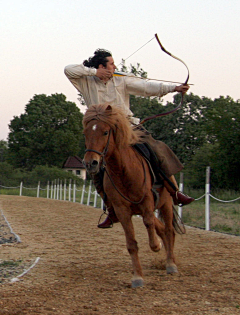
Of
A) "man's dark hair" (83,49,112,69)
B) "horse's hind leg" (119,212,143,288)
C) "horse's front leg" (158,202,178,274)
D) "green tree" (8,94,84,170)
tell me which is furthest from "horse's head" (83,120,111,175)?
"green tree" (8,94,84,170)

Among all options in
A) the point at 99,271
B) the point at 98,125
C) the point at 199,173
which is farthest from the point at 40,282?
the point at 199,173

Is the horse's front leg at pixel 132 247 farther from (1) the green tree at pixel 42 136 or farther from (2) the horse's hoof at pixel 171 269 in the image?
(1) the green tree at pixel 42 136

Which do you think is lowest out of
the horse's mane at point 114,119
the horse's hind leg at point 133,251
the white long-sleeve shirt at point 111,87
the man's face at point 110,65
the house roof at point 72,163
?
the horse's hind leg at point 133,251

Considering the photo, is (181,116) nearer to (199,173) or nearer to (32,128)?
(199,173)

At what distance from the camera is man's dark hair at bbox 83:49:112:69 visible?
6.01 metres

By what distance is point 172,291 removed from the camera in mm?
4898

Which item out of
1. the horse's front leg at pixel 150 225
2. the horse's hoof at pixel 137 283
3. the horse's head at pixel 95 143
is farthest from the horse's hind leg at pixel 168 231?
the horse's head at pixel 95 143

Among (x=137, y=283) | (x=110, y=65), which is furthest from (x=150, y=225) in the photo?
(x=110, y=65)

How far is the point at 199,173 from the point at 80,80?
78.5 feet

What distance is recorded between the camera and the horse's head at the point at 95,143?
15.0 feet

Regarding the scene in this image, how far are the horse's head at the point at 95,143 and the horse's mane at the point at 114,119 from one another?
0.21 feet

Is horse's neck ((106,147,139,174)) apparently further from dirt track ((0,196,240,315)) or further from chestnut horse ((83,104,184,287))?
dirt track ((0,196,240,315))

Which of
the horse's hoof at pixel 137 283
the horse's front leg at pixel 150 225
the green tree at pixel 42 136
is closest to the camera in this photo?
the horse's hoof at pixel 137 283

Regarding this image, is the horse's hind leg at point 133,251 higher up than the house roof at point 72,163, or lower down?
lower down
